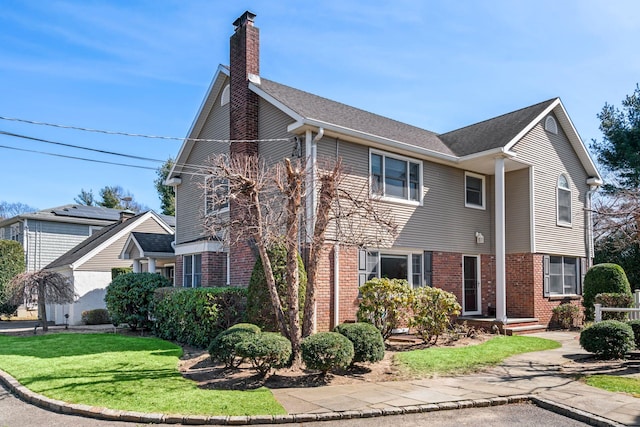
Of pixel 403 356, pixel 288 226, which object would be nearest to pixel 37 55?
pixel 288 226

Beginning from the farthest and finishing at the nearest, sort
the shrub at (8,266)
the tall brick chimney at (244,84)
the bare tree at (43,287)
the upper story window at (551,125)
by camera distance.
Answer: the shrub at (8,266)
the upper story window at (551,125)
the bare tree at (43,287)
the tall brick chimney at (244,84)

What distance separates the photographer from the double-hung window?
16.7 m

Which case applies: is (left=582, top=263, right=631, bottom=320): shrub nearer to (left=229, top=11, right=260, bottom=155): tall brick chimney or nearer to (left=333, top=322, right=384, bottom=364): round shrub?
(left=333, top=322, right=384, bottom=364): round shrub

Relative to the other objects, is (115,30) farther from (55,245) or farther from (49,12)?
(55,245)

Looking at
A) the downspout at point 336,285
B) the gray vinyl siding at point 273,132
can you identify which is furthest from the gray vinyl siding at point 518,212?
the gray vinyl siding at point 273,132

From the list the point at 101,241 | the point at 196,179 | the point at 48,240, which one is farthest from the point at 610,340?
the point at 48,240

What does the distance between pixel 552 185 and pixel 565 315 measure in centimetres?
454

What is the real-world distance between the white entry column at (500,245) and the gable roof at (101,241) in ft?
56.6

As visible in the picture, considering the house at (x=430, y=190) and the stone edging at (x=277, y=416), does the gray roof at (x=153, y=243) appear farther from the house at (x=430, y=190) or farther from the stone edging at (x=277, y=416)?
the stone edging at (x=277, y=416)

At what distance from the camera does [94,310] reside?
21688mm

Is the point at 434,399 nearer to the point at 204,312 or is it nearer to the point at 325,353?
the point at 325,353

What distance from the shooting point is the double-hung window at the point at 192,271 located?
1667cm

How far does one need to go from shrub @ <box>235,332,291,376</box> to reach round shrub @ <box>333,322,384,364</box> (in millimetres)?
1214

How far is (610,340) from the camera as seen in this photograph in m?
10.5
